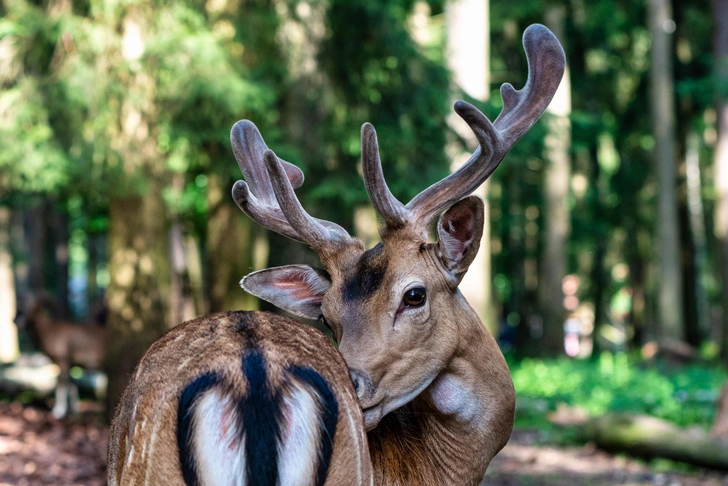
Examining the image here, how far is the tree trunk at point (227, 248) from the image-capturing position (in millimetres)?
11672

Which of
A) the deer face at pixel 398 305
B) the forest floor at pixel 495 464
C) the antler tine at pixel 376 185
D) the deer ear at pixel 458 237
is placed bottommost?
the forest floor at pixel 495 464

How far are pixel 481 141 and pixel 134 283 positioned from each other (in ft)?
23.2

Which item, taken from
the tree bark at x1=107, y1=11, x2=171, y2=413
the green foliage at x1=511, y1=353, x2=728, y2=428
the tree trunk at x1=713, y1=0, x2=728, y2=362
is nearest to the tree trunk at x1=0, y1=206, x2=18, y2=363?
the tree bark at x1=107, y1=11, x2=171, y2=413

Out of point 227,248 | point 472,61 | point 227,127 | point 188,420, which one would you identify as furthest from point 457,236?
point 472,61

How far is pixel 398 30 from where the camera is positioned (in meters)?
9.77

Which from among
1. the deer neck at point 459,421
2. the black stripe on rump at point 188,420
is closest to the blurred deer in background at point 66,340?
the deer neck at point 459,421

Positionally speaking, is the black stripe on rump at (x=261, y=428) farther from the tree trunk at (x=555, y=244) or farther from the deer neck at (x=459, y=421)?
the tree trunk at (x=555, y=244)

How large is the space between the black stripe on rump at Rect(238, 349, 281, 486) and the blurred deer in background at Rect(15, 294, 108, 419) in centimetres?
1089

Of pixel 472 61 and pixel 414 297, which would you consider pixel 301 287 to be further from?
pixel 472 61

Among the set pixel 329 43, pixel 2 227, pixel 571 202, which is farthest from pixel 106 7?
pixel 571 202

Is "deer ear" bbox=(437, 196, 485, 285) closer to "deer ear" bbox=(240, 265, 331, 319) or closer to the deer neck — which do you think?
the deer neck

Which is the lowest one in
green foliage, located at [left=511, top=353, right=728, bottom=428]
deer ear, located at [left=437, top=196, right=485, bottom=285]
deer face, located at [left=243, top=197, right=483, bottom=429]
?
green foliage, located at [left=511, top=353, right=728, bottom=428]

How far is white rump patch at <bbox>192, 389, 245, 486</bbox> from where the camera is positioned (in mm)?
2514

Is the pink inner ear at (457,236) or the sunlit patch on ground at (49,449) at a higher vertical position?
the pink inner ear at (457,236)
